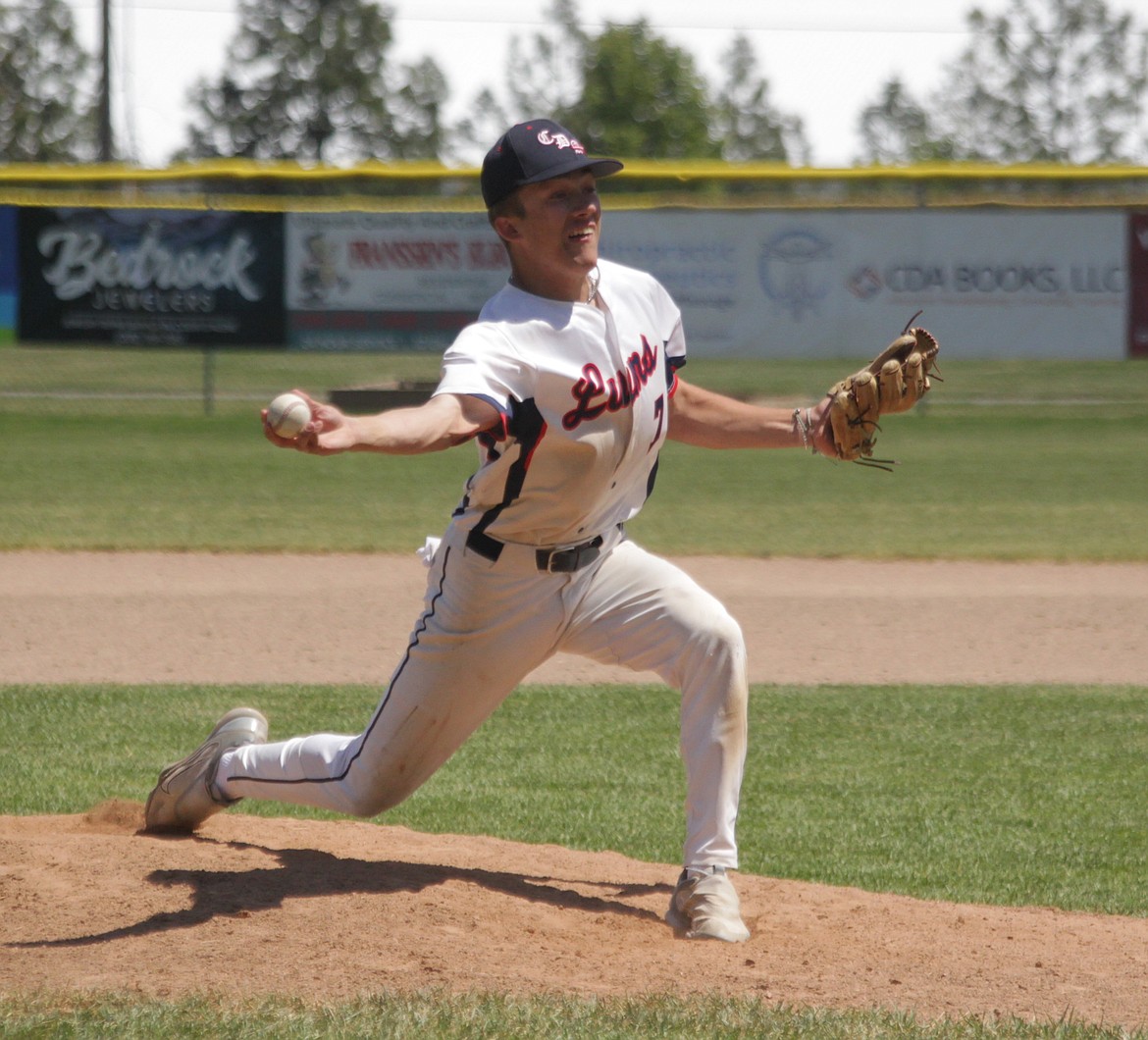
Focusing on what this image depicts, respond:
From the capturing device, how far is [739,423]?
3949mm

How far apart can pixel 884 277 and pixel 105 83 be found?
11.9 m

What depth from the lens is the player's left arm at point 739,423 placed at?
388 centimetres

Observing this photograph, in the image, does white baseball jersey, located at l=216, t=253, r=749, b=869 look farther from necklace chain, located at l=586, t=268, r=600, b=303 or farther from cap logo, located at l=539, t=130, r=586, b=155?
cap logo, located at l=539, t=130, r=586, b=155

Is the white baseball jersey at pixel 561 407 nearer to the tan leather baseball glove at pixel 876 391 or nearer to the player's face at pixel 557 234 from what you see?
the player's face at pixel 557 234

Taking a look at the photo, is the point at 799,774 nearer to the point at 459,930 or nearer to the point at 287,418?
the point at 459,930

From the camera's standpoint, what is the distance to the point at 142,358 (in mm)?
26141

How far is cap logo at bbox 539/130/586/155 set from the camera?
357 centimetres

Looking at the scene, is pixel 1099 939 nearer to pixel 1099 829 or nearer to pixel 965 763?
pixel 1099 829

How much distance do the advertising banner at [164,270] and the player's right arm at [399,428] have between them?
44.9 ft

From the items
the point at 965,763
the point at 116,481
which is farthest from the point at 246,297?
the point at 965,763

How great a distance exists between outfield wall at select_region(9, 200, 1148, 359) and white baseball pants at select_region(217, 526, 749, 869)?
1298 cm

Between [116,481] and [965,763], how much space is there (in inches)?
357

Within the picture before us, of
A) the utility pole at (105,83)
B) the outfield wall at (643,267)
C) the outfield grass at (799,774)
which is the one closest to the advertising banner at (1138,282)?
the outfield wall at (643,267)

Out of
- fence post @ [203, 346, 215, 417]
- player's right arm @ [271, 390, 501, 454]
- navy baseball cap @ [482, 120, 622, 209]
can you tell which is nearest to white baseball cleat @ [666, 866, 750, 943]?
player's right arm @ [271, 390, 501, 454]
